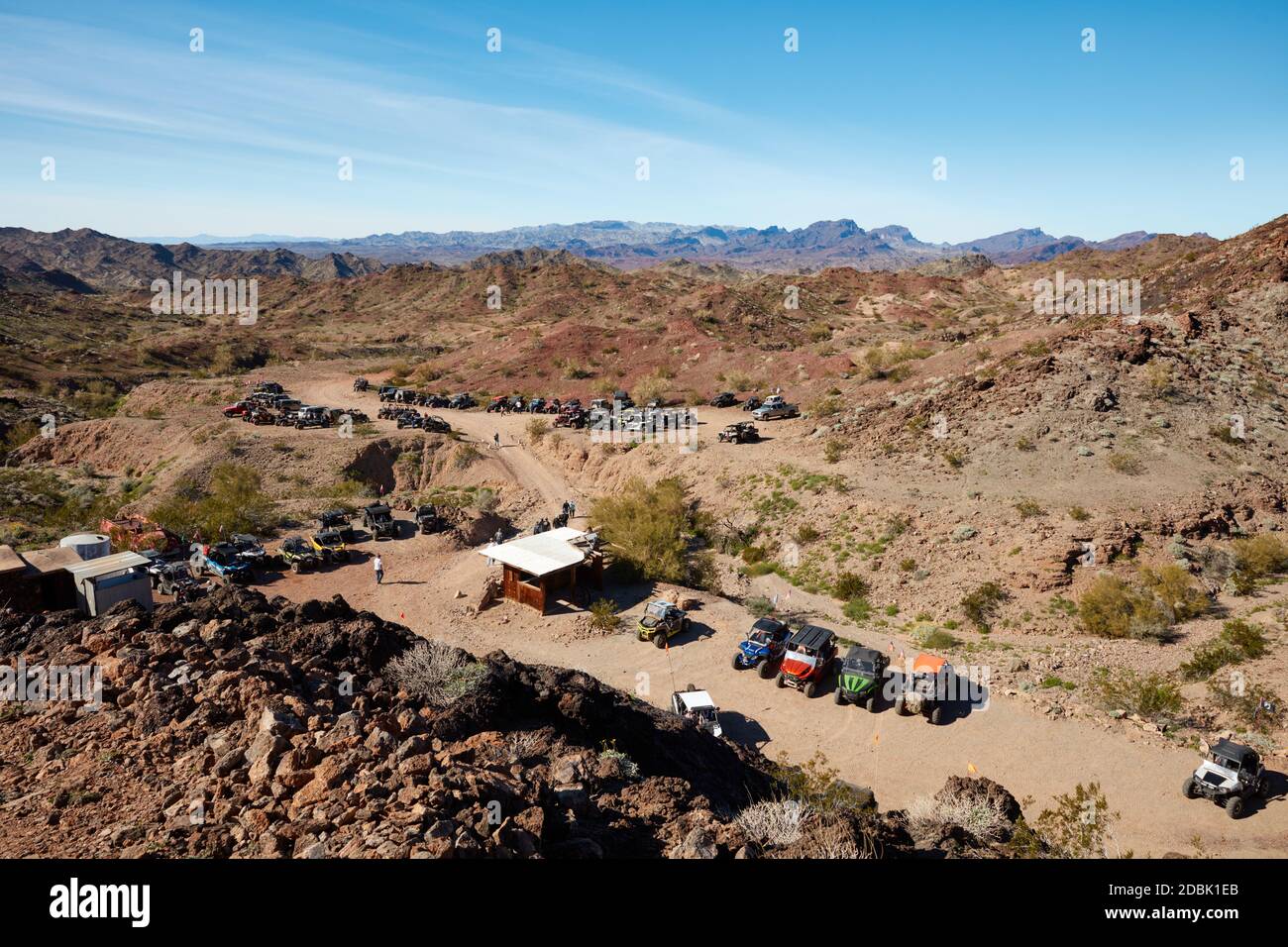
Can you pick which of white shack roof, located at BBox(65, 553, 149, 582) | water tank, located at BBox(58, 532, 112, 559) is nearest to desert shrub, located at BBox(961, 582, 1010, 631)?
white shack roof, located at BBox(65, 553, 149, 582)

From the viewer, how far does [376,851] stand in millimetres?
5766

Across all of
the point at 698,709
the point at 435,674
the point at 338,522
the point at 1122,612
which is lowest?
the point at 698,709

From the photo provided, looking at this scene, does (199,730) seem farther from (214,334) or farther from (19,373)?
(214,334)

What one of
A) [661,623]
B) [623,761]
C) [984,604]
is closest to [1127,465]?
[984,604]

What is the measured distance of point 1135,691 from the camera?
54.8 feet

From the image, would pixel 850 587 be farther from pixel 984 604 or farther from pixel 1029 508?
pixel 1029 508

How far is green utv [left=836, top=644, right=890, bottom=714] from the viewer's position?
56.6 feet

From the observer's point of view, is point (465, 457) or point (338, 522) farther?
point (465, 457)

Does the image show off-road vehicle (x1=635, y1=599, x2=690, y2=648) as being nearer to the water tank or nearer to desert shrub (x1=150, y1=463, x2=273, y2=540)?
the water tank

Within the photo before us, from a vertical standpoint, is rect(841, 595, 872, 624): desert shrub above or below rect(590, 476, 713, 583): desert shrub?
below

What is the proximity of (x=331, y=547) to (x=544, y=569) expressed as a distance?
10843 millimetres

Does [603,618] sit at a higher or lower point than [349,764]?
lower

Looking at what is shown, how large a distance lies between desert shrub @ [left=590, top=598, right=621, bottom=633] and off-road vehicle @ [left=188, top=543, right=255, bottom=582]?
13.2 metres
